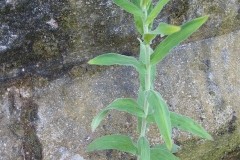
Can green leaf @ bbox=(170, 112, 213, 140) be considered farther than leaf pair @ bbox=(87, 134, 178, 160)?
No

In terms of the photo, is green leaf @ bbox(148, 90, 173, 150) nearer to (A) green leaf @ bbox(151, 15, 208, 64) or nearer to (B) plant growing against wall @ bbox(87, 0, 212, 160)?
(B) plant growing against wall @ bbox(87, 0, 212, 160)

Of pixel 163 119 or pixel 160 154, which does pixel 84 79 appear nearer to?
pixel 160 154

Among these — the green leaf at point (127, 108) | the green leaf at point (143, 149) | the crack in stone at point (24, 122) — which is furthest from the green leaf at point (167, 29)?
the crack in stone at point (24, 122)

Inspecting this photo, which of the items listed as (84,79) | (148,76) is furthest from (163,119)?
(84,79)

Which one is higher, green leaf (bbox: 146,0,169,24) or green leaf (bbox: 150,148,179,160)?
green leaf (bbox: 146,0,169,24)

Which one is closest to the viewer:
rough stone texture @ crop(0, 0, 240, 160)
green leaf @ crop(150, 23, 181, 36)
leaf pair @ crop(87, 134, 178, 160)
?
green leaf @ crop(150, 23, 181, 36)

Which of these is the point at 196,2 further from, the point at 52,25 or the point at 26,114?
the point at 26,114

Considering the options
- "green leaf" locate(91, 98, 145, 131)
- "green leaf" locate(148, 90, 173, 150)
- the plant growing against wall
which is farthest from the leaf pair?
"green leaf" locate(148, 90, 173, 150)

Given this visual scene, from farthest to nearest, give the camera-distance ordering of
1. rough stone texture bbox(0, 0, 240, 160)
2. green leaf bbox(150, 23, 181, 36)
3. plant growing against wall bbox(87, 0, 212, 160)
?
rough stone texture bbox(0, 0, 240, 160) → plant growing against wall bbox(87, 0, 212, 160) → green leaf bbox(150, 23, 181, 36)
